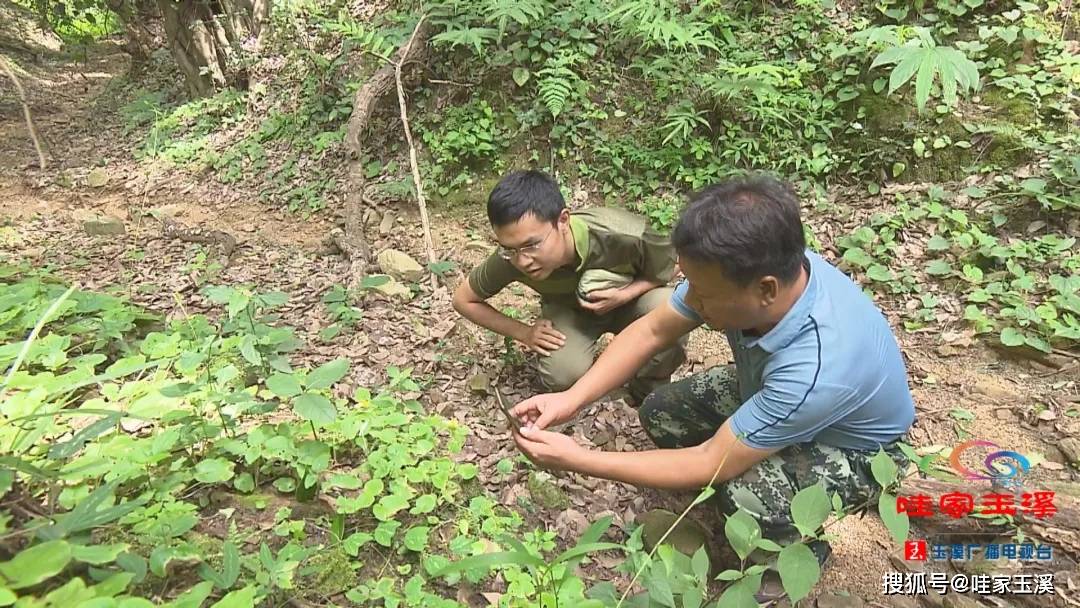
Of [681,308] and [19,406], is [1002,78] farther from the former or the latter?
[19,406]

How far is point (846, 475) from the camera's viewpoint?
85.7 inches

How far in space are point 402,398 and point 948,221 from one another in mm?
A: 3974

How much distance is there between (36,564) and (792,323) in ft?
6.89

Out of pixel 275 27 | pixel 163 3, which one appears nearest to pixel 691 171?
pixel 275 27

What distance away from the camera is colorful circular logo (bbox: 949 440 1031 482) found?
2.64 metres

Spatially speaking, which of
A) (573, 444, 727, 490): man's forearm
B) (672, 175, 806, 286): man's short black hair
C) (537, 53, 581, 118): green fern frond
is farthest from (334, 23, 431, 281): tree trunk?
(672, 175, 806, 286): man's short black hair

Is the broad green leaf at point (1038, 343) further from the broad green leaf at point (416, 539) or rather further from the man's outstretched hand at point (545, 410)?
the broad green leaf at point (416, 539)

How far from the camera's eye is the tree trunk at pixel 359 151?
4.91 m

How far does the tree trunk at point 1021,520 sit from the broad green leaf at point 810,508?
134cm

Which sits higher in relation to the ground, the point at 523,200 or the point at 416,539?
the point at 523,200

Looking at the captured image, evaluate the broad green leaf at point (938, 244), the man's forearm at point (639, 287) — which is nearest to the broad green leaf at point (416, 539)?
the man's forearm at point (639, 287)

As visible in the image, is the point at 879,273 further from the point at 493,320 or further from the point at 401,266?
the point at 401,266

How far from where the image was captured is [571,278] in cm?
322

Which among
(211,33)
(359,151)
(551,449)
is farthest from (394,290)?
(211,33)
